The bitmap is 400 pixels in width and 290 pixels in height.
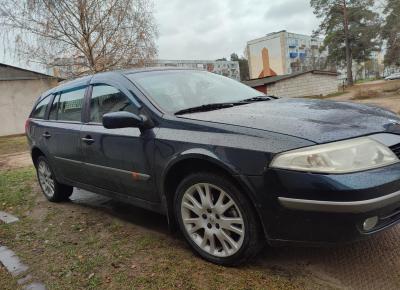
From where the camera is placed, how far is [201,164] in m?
3.06

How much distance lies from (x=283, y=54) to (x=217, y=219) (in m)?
70.7

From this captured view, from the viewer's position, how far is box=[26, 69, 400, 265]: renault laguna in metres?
2.47

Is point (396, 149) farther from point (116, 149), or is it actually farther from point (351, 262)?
point (116, 149)

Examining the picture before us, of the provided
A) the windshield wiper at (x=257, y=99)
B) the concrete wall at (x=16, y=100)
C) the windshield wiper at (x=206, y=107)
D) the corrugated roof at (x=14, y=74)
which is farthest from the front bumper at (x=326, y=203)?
the corrugated roof at (x=14, y=74)

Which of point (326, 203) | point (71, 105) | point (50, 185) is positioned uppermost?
point (71, 105)

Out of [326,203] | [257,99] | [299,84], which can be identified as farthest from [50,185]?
[299,84]

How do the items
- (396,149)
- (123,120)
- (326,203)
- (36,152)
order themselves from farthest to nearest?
1. (36,152)
2. (123,120)
3. (396,149)
4. (326,203)

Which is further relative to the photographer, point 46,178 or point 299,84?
point 299,84

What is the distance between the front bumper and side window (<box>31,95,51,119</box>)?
Result: 368 centimetres

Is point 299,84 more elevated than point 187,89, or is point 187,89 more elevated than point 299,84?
point 187,89

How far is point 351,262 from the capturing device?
9.78 feet

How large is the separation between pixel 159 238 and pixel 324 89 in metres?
37.2

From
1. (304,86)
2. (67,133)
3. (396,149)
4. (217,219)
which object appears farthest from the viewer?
(304,86)

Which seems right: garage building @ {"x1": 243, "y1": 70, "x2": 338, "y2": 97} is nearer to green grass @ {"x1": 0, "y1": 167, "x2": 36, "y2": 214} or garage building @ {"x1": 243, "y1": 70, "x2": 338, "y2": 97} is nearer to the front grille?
green grass @ {"x1": 0, "y1": 167, "x2": 36, "y2": 214}
